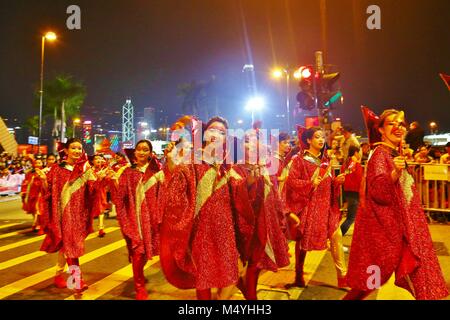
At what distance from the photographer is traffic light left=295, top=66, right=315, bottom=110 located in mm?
8102

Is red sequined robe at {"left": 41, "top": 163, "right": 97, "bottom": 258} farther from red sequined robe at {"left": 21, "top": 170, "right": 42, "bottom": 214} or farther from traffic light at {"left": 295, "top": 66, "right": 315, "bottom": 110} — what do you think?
red sequined robe at {"left": 21, "top": 170, "right": 42, "bottom": 214}

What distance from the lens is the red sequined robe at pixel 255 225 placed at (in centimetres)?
380

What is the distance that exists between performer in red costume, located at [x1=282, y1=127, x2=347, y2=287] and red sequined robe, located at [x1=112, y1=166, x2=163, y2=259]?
1651 mm

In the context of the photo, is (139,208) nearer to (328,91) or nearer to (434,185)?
(328,91)

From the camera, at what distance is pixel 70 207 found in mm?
5234

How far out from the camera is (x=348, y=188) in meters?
7.25

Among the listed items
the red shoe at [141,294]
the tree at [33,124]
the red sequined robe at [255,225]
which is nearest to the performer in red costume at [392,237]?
the red sequined robe at [255,225]

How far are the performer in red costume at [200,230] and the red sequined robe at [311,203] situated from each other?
61.6 inches

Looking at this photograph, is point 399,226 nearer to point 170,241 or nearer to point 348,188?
point 170,241

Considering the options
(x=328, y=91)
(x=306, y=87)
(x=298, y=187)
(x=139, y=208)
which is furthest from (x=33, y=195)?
(x=298, y=187)

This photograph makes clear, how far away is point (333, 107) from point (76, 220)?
5.32 m

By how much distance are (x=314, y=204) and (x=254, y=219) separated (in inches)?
56.6

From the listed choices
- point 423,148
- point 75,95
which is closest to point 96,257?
point 423,148

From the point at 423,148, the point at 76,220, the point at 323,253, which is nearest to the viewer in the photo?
the point at 76,220
